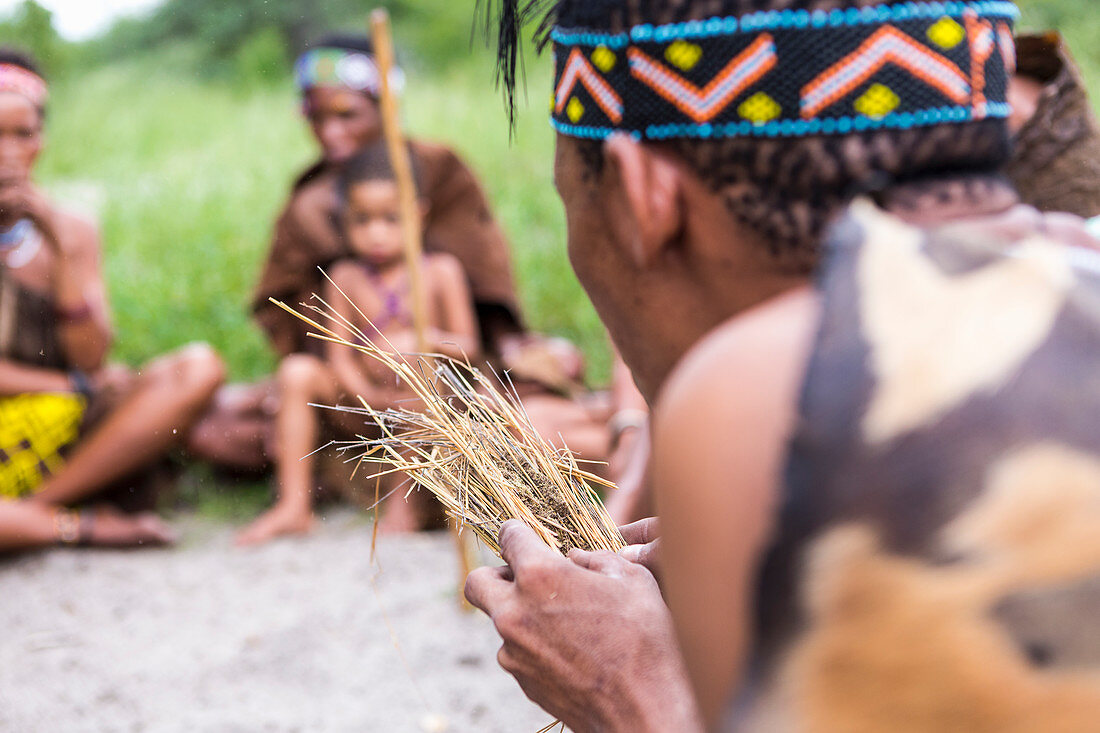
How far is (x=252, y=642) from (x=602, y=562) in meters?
2.36

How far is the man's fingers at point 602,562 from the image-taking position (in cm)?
141

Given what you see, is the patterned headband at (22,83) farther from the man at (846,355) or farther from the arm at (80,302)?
the man at (846,355)

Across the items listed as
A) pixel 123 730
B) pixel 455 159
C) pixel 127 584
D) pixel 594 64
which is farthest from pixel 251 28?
pixel 594 64

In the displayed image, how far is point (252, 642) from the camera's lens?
3469mm

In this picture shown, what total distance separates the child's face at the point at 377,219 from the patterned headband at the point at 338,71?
2.22 ft

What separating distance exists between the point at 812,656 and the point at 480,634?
8.88ft

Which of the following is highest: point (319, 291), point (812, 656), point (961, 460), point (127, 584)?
point (961, 460)

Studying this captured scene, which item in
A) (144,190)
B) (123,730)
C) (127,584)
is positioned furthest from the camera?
(144,190)

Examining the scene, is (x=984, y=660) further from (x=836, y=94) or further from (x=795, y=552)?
(x=836, y=94)

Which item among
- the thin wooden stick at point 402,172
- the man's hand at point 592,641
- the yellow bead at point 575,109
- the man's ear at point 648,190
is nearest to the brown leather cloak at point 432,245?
the thin wooden stick at point 402,172

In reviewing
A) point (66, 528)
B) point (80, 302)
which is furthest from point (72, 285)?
point (66, 528)

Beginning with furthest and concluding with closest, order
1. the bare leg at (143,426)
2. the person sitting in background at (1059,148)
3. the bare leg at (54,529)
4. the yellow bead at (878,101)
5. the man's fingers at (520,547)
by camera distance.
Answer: the bare leg at (143,426) → the bare leg at (54,529) → the person sitting in background at (1059,148) → the man's fingers at (520,547) → the yellow bead at (878,101)

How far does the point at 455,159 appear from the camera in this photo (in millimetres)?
5262

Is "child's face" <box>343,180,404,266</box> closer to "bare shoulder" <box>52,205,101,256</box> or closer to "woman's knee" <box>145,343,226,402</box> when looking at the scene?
"woman's knee" <box>145,343,226,402</box>
